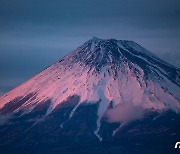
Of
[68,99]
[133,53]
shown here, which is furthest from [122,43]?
[68,99]

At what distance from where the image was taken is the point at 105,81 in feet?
558

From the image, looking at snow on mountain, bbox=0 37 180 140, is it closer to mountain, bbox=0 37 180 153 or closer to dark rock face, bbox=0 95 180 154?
mountain, bbox=0 37 180 153

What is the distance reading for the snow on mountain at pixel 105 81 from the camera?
163 metres

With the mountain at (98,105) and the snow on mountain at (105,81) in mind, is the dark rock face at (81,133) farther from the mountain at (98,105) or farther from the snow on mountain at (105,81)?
the snow on mountain at (105,81)

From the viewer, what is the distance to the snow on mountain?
163 m

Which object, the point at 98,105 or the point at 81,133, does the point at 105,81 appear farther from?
the point at 81,133

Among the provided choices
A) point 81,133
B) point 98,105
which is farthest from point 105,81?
point 81,133

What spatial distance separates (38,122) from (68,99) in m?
8.56

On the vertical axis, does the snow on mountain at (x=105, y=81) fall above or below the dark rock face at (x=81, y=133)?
above

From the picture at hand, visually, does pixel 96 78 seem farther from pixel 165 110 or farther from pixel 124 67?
pixel 165 110

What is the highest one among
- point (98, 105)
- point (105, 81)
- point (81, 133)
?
point (105, 81)

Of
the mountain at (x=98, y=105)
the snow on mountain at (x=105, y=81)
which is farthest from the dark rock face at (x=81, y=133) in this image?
the snow on mountain at (x=105, y=81)

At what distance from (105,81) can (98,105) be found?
993 cm

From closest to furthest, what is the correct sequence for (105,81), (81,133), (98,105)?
(81,133)
(98,105)
(105,81)
